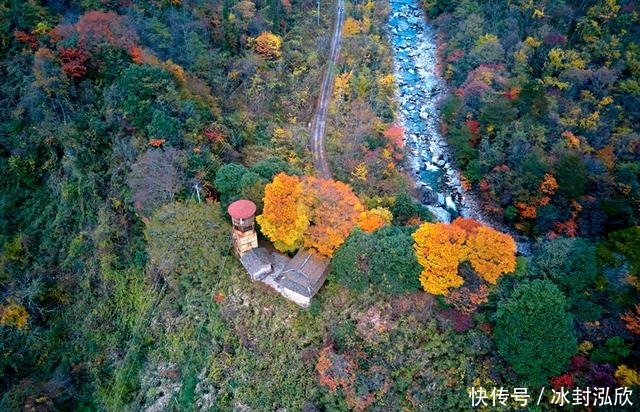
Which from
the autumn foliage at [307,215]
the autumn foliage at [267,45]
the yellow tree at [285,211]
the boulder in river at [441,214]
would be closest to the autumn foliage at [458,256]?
the autumn foliage at [307,215]

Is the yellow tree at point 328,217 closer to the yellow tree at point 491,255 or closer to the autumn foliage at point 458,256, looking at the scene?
the autumn foliage at point 458,256

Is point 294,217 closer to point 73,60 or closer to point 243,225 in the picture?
point 243,225

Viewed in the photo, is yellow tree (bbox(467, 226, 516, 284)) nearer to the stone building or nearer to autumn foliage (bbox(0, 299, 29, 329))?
the stone building

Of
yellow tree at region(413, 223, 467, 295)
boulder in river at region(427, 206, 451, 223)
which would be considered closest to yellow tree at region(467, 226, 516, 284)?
yellow tree at region(413, 223, 467, 295)

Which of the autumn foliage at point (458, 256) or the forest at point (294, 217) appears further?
the forest at point (294, 217)

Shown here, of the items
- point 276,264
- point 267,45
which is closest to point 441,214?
point 276,264

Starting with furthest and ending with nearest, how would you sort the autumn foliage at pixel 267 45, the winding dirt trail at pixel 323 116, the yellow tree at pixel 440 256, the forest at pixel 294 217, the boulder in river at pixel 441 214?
the autumn foliage at pixel 267 45
the winding dirt trail at pixel 323 116
the boulder in river at pixel 441 214
the forest at pixel 294 217
the yellow tree at pixel 440 256
